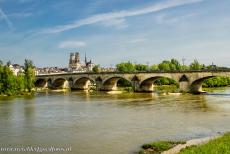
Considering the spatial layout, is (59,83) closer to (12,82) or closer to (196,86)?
(12,82)

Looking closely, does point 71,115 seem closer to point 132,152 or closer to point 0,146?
point 0,146

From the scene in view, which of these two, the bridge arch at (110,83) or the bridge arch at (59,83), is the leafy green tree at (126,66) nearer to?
the bridge arch at (59,83)

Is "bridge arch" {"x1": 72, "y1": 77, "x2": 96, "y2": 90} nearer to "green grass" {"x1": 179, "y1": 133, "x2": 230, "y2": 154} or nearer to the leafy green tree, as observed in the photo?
the leafy green tree

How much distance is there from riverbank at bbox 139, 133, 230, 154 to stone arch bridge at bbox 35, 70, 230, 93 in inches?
1718

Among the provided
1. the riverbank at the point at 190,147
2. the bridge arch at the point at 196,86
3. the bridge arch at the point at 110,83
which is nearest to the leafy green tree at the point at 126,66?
the bridge arch at the point at 110,83

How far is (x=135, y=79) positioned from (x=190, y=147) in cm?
6157

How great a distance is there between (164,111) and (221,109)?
6.95 m

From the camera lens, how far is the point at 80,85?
106 metres

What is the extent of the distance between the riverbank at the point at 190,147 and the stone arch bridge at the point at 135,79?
143 feet

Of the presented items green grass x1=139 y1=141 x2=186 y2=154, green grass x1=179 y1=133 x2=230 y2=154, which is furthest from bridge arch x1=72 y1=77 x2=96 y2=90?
green grass x1=179 y1=133 x2=230 y2=154

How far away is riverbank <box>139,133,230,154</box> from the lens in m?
19.3

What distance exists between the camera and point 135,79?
83188 millimetres

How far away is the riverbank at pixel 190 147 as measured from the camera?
19.3 metres

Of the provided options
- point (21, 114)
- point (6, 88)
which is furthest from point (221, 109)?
point (6, 88)
